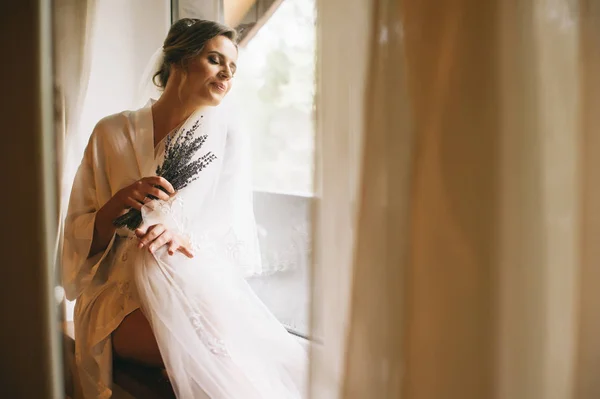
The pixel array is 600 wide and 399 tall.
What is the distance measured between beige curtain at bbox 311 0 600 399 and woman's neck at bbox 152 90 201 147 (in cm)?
50

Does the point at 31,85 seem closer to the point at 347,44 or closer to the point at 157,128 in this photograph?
the point at 157,128

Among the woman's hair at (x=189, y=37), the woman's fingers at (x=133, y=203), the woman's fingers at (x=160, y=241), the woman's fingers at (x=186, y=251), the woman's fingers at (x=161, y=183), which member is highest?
the woman's hair at (x=189, y=37)

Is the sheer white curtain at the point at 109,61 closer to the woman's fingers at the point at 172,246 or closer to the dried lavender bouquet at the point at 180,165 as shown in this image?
the dried lavender bouquet at the point at 180,165

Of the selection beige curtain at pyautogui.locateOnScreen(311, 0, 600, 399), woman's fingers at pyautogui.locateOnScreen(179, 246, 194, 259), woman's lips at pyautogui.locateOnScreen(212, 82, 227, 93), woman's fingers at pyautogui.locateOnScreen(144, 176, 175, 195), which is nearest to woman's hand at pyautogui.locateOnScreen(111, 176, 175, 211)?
woman's fingers at pyautogui.locateOnScreen(144, 176, 175, 195)

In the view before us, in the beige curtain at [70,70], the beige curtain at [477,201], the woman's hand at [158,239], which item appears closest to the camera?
the beige curtain at [477,201]

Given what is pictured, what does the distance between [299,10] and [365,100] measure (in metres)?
0.32

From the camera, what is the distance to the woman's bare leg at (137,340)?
90cm

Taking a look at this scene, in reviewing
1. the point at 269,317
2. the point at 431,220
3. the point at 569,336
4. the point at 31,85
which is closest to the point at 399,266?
the point at 431,220

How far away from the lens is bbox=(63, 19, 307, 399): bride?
853mm

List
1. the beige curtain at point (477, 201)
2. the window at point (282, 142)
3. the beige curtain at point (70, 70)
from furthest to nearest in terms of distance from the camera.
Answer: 1. the beige curtain at point (70, 70)
2. the window at point (282, 142)
3. the beige curtain at point (477, 201)

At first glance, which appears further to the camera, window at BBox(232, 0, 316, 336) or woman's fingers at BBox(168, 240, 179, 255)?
woman's fingers at BBox(168, 240, 179, 255)

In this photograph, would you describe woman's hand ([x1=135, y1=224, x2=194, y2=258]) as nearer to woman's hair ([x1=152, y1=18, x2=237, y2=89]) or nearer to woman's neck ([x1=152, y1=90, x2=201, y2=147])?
woman's neck ([x1=152, y1=90, x2=201, y2=147])

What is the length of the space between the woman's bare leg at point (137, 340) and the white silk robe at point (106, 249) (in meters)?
0.02

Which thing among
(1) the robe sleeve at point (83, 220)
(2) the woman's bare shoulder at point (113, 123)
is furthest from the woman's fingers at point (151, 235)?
(2) the woman's bare shoulder at point (113, 123)
